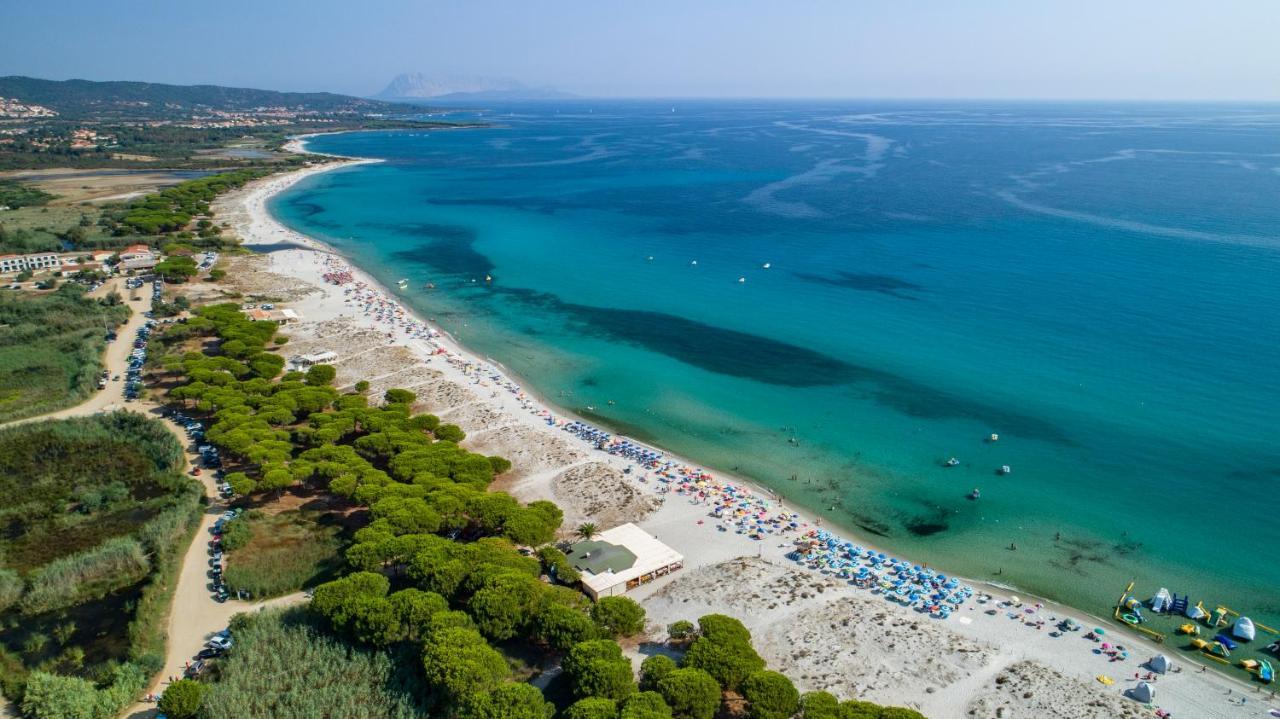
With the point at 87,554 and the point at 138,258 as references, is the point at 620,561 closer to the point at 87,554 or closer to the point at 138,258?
the point at 87,554

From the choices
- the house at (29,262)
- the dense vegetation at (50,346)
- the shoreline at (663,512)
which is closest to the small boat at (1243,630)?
the shoreline at (663,512)

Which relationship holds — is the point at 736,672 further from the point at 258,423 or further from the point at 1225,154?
the point at 1225,154

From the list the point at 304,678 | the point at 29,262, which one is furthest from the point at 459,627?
the point at 29,262

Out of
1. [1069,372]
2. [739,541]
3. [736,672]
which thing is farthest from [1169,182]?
[736,672]

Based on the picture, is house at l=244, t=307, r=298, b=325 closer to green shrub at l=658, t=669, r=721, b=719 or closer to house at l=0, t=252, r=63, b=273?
house at l=0, t=252, r=63, b=273

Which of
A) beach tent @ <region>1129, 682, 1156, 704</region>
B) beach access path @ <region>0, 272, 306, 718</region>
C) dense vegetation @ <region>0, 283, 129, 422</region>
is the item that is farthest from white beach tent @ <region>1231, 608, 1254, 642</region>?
dense vegetation @ <region>0, 283, 129, 422</region>
